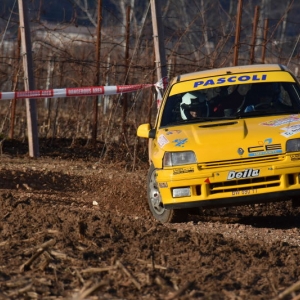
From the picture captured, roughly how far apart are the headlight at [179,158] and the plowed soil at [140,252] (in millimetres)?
669

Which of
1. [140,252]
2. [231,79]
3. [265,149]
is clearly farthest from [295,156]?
[140,252]

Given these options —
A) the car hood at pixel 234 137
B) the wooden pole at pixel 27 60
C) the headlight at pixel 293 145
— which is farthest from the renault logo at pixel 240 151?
the wooden pole at pixel 27 60

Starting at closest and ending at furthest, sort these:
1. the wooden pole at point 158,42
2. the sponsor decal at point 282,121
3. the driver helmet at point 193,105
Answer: the sponsor decal at point 282,121 < the driver helmet at point 193,105 < the wooden pole at point 158,42

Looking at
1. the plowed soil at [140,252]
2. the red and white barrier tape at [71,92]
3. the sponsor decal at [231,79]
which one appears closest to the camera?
the plowed soil at [140,252]

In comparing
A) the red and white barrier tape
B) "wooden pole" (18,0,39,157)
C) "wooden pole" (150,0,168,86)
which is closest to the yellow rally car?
"wooden pole" (150,0,168,86)

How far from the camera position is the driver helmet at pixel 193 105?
1065 cm

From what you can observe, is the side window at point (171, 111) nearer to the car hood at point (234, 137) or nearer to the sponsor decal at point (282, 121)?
the car hood at point (234, 137)

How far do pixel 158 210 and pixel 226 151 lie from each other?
1.28 metres

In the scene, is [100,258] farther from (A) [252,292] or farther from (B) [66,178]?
(B) [66,178]

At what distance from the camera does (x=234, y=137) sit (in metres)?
9.66

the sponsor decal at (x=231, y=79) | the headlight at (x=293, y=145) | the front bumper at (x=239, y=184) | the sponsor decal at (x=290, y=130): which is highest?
the sponsor decal at (x=231, y=79)

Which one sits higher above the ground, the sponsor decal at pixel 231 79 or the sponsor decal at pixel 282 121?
the sponsor decal at pixel 231 79

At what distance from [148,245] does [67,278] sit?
1.26 metres

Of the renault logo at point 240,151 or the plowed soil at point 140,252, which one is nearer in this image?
the plowed soil at point 140,252
